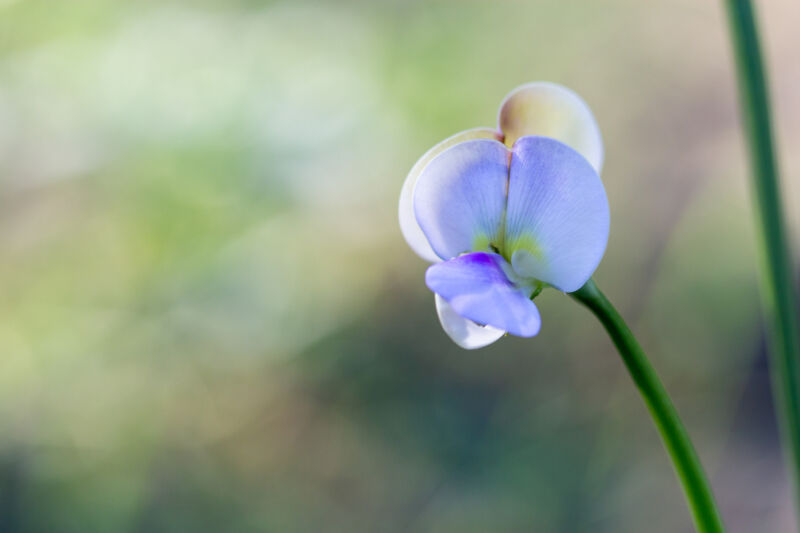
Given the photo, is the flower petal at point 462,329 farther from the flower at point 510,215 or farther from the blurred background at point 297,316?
the blurred background at point 297,316

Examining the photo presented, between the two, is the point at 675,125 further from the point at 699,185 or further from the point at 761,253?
the point at 761,253

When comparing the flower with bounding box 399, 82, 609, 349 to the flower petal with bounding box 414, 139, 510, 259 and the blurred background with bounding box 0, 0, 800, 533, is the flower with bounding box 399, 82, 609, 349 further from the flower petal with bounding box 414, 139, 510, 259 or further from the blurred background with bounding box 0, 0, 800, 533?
the blurred background with bounding box 0, 0, 800, 533

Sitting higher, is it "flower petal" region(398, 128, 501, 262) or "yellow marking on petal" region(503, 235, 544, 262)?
"flower petal" region(398, 128, 501, 262)

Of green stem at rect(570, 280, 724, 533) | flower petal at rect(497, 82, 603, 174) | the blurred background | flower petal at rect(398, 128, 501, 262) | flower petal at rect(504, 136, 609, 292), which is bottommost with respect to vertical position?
green stem at rect(570, 280, 724, 533)

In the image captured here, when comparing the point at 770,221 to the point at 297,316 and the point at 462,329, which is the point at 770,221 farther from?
the point at 297,316

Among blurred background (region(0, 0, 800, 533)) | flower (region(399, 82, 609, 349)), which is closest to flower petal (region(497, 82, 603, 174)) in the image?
flower (region(399, 82, 609, 349))

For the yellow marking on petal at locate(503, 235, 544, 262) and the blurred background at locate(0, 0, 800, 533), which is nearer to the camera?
the yellow marking on petal at locate(503, 235, 544, 262)

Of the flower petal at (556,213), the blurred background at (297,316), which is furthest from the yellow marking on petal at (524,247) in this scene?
the blurred background at (297,316)
